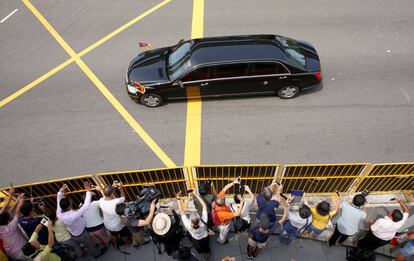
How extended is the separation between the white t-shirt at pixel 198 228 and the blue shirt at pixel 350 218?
2.54 meters

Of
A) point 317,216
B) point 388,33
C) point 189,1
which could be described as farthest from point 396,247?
point 189,1

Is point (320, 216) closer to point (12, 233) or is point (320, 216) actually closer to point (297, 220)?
point (297, 220)

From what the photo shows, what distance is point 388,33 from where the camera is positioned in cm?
1135

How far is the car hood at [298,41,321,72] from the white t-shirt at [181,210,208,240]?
19.0 ft

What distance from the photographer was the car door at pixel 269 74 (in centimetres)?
884

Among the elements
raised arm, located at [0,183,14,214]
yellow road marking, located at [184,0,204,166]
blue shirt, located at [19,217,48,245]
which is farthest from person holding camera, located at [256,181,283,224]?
raised arm, located at [0,183,14,214]

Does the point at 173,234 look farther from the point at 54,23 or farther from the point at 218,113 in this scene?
the point at 54,23

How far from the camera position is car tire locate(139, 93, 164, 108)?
9211 mm

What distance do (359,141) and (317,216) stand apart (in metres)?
3.85

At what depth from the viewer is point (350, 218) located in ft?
18.9

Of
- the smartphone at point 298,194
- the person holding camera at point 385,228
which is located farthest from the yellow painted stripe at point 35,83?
the person holding camera at point 385,228

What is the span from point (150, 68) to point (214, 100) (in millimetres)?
2105

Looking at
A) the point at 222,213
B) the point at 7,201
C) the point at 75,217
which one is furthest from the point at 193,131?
the point at 7,201

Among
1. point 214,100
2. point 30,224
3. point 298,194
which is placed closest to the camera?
point 30,224
